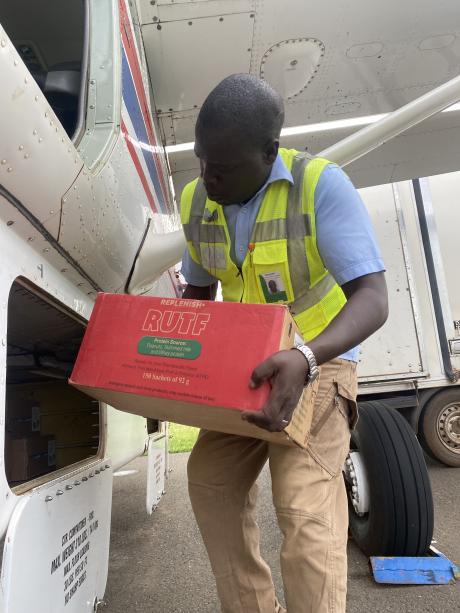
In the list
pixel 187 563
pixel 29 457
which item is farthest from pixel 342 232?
pixel 187 563

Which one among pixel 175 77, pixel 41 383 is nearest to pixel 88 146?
pixel 41 383

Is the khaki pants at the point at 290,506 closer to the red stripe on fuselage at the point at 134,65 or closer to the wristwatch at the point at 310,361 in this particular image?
the wristwatch at the point at 310,361

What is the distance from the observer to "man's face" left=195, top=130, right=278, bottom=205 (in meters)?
1.25

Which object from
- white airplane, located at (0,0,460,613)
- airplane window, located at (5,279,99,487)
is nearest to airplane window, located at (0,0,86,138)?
white airplane, located at (0,0,460,613)

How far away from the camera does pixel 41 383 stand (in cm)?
242

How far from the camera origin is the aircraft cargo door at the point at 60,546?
0.95 metres

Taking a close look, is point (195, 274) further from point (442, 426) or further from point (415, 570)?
point (442, 426)

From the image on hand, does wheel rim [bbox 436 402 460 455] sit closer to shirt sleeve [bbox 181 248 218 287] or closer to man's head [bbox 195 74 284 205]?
shirt sleeve [bbox 181 248 218 287]

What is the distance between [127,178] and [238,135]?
2.35ft

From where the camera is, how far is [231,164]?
1276 mm

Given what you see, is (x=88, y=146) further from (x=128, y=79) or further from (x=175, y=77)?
(x=175, y=77)

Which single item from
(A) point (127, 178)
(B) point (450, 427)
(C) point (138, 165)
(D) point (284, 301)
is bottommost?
(B) point (450, 427)

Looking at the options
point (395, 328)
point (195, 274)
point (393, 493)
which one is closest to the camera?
point (195, 274)

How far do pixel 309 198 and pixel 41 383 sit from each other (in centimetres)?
172
